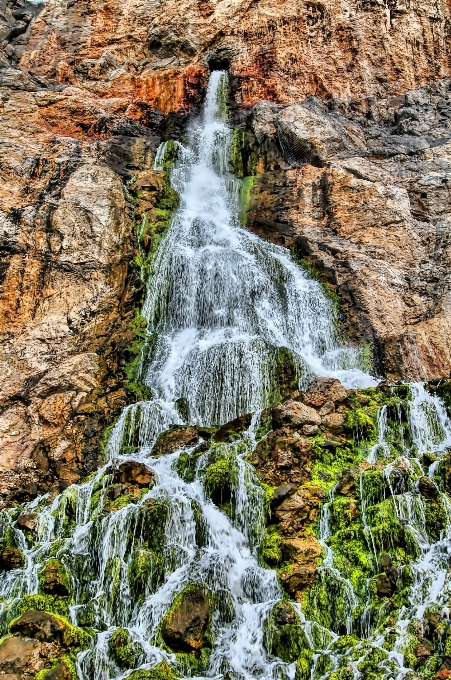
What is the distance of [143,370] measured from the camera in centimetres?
1603

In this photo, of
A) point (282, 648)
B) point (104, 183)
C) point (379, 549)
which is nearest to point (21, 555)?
point (282, 648)

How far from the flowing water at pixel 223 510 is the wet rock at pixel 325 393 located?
42.4 inches

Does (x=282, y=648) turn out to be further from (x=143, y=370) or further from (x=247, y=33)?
(x=247, y=33)

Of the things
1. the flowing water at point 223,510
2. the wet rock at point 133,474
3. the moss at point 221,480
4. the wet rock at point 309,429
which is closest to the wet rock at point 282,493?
the flowing water at point 223,510

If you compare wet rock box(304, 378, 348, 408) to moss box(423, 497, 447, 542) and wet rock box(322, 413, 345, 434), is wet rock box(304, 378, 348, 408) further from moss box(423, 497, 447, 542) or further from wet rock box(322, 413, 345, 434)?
moss box(423, 497, 447, 542)

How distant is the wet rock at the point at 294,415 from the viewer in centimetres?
1222

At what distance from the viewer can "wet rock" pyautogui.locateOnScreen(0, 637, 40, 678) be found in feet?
25.3

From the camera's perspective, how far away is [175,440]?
42.7 ft

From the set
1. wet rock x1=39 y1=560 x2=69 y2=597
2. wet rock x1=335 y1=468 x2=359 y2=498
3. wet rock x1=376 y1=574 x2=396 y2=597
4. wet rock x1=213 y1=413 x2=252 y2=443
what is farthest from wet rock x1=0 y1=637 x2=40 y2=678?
wet rock x1=213 y1=413 x2=252 y2=443

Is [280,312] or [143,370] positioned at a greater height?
[280,312]

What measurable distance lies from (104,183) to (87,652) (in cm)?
1504

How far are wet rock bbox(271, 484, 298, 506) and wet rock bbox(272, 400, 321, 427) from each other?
5.85 ft

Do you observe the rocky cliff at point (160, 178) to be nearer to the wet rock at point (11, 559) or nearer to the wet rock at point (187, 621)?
the wet rock at point (11, 559)

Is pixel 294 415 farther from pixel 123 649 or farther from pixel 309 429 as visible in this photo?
pixel 123 649
